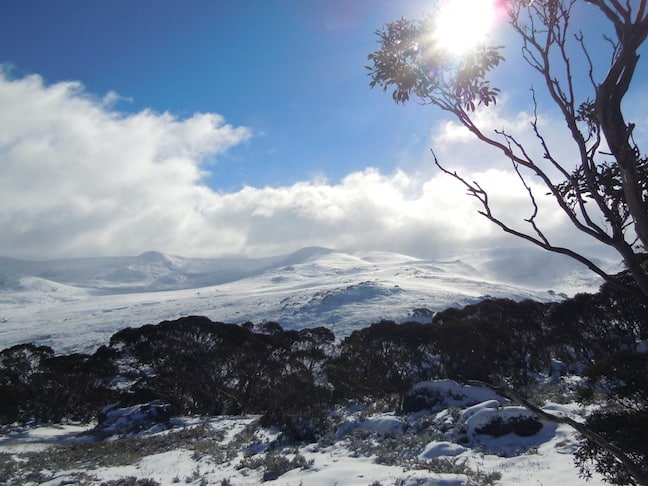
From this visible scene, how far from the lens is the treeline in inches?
1189

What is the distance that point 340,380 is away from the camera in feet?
108

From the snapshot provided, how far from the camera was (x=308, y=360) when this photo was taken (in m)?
38.1

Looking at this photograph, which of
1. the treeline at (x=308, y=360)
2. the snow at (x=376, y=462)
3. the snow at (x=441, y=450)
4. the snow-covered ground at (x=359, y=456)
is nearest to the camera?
the snow at (x=376, y=462)

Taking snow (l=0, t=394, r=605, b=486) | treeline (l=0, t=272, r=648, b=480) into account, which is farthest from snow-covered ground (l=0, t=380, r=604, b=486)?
treeline (l=0, t=272, r=648, b=480)

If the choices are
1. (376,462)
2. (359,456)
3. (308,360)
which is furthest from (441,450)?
(308,360)

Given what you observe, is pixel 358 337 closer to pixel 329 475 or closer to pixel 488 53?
pixel 329 475

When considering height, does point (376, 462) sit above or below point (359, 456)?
above

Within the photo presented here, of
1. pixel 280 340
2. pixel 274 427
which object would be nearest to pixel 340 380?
pixel 280 340

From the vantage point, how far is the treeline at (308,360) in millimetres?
30203

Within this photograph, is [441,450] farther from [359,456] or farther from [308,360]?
[308,360]

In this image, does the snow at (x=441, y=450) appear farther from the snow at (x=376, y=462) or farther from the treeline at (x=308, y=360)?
the treeline at (x=308, y=360)

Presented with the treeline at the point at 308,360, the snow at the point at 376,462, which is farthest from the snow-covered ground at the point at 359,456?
the treeline at the point at 308,360

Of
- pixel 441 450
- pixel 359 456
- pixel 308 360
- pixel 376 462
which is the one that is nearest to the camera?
pixel 376 462

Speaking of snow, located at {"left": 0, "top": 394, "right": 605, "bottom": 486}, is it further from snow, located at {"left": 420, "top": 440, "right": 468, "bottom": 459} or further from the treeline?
the treeline
